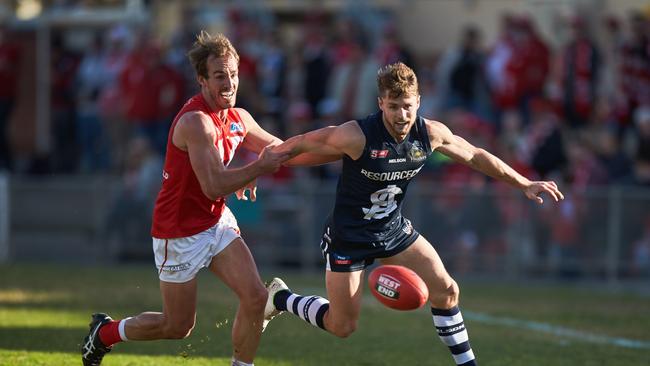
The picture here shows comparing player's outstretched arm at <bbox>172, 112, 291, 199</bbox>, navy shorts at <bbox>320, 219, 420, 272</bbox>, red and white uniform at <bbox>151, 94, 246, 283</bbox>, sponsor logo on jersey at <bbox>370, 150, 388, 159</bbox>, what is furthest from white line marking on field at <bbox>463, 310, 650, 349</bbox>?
player's outstretched arm at <bbox>172, 112, 291, 199</bbox>

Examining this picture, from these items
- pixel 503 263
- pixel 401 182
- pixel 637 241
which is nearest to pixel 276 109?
pixel 503 263

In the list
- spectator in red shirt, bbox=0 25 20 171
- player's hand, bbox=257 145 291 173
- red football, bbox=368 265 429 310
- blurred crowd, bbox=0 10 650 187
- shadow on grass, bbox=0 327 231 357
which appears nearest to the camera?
player's hand, bbox=257 145 291 173

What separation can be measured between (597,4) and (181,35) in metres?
7.18

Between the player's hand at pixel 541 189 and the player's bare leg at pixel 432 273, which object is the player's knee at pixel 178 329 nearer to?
the player's bare leg at pixel 432 273

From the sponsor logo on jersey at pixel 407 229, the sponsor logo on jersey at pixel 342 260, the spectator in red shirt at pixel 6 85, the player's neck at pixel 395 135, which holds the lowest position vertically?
the spectator in red shirt at pixel 6 85

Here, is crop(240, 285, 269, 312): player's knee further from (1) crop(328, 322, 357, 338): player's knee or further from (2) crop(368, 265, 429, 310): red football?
(2) crop(368, 265, 429, 310): red football

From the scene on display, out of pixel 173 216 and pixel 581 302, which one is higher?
pixel 173 216

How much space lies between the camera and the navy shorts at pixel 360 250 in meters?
7.82

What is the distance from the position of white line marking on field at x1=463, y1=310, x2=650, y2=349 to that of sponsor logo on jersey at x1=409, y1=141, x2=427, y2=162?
11.1 feet

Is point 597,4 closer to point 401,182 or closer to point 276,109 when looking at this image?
point 276,109

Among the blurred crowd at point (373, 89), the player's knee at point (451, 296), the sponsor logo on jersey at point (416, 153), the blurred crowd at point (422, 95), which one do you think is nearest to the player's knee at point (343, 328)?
the player's knee at point (451, 296)

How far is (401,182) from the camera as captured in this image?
775 centimetres

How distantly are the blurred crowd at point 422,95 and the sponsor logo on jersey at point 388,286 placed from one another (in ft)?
25.6

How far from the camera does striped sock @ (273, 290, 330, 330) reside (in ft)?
26.2
